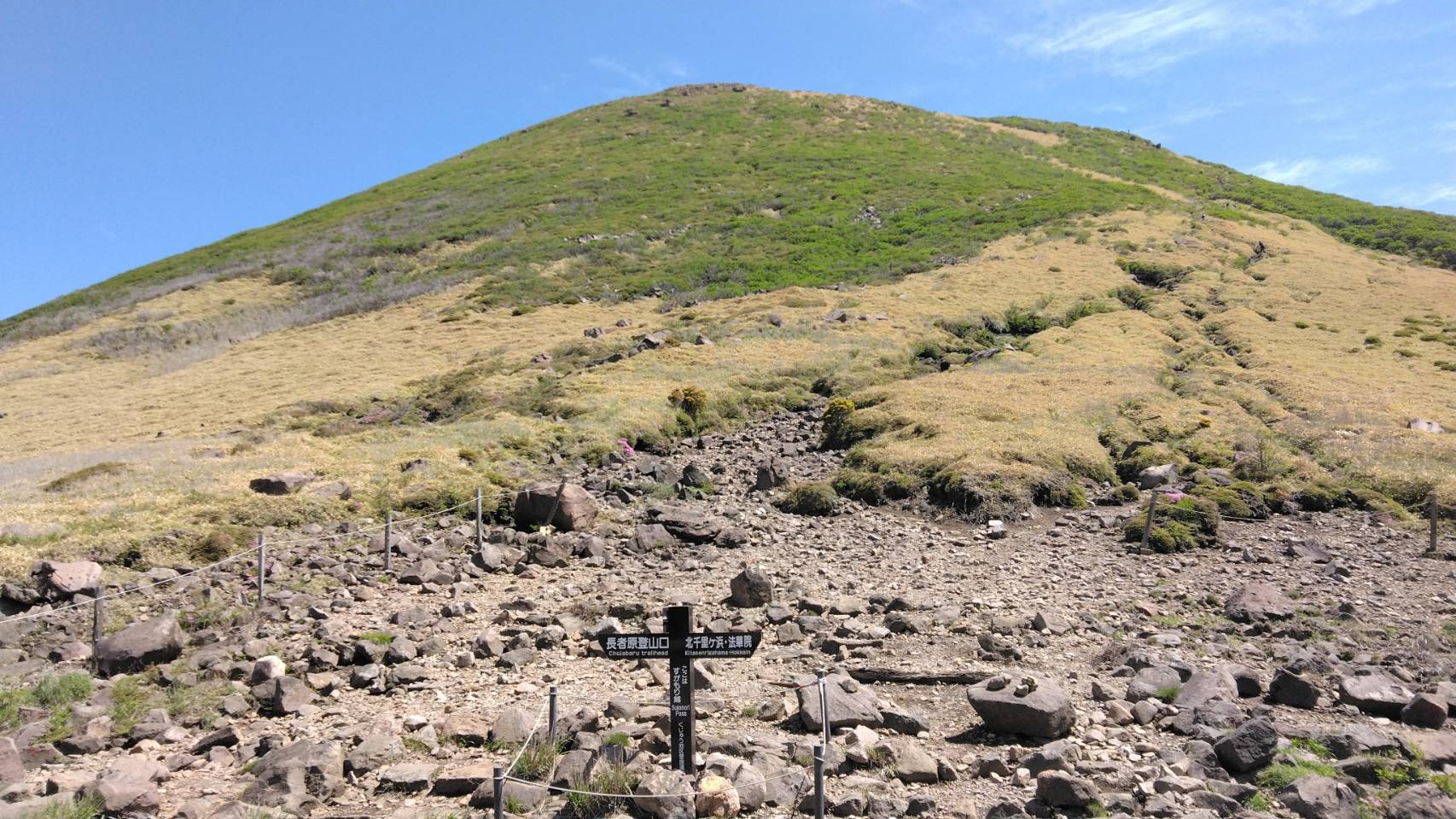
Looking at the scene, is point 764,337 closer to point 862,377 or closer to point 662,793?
point 862,377

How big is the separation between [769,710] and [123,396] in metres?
40.6

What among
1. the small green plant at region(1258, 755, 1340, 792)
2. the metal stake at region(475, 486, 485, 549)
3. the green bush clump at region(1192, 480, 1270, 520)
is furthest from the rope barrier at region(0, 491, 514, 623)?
the green bush clump at region(1192, 480, 1270, 520)

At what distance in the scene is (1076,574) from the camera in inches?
590

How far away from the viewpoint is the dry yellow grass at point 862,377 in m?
20.7

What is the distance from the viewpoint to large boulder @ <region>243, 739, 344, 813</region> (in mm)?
7258

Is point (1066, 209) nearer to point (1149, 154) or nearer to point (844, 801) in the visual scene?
point (1149, 154)

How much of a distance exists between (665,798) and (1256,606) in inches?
388

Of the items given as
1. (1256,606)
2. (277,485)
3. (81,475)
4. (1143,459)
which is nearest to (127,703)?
(277,485)

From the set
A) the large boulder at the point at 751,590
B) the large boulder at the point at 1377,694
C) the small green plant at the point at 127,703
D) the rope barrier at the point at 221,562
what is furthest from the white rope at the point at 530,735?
the large boulder at the point at 1377,694

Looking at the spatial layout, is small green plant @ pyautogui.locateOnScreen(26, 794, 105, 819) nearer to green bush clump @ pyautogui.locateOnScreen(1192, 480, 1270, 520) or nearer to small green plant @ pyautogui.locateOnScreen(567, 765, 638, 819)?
small green plant @ pyautogui.locateOnScreen(567, 765, 638, 819)

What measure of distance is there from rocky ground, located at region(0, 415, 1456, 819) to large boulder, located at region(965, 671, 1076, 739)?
0.11 feet

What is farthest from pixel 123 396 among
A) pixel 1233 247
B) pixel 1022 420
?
pixel 1233 247

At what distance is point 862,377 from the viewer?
3075 cm

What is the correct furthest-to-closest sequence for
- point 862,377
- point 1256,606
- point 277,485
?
point 862,377 → point 277,485 → point 1256,606
